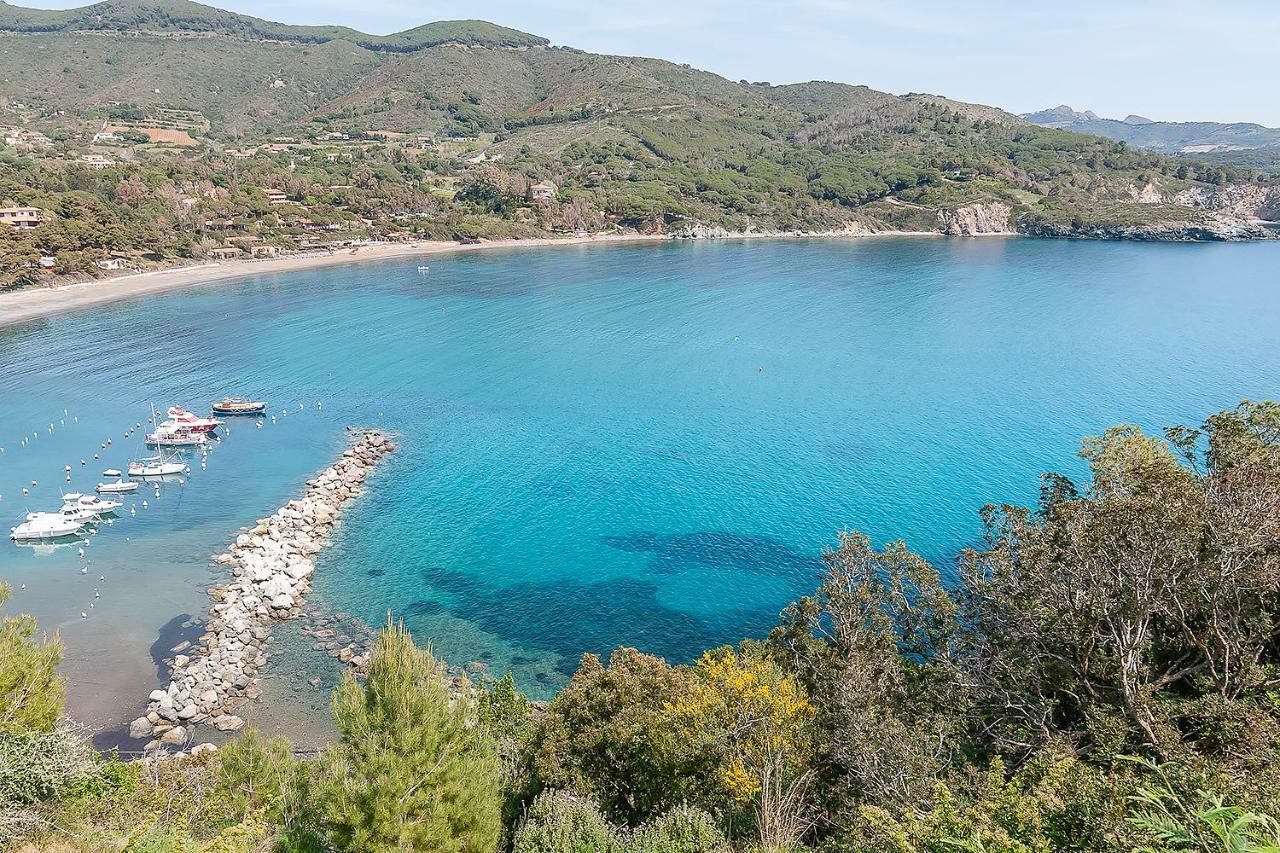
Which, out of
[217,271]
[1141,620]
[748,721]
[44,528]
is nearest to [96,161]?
[217,271]

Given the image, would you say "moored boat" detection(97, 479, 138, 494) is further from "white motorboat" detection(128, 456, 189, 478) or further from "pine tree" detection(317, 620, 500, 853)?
"pine tree" detection(317, 620, 500, 853)

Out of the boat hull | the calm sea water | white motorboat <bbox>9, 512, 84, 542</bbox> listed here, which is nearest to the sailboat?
the calm sea water

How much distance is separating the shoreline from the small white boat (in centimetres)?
6351

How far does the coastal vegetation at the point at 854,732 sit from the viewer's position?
14.2 m

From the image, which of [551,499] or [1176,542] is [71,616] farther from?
[1176,542]

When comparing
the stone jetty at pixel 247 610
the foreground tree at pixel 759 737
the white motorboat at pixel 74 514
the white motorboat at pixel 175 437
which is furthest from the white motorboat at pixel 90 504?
the foreground tree at pixel 759 737

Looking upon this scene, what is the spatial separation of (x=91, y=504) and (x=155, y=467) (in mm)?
6548

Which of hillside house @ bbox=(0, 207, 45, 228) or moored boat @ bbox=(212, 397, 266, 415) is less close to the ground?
hillside house @ bbox=(0, 207, 45, 228)

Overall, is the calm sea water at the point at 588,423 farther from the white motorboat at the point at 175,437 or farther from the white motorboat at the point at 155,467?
the white motorboat at the point at 155,467

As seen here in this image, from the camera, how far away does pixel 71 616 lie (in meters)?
36.2

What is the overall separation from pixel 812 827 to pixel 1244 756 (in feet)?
29.5

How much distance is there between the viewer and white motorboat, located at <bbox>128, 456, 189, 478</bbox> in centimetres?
5312

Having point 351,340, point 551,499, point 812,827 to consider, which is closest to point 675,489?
point 551,499

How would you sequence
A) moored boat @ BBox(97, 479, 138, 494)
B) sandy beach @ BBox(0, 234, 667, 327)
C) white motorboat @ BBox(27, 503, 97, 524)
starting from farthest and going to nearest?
sandy beach @ BBox(0, 234, 667, 327) < moored boat @ BBox(97, 479, 138, 494) < white motorboat @ BBox(27, 503, 97, 524)
